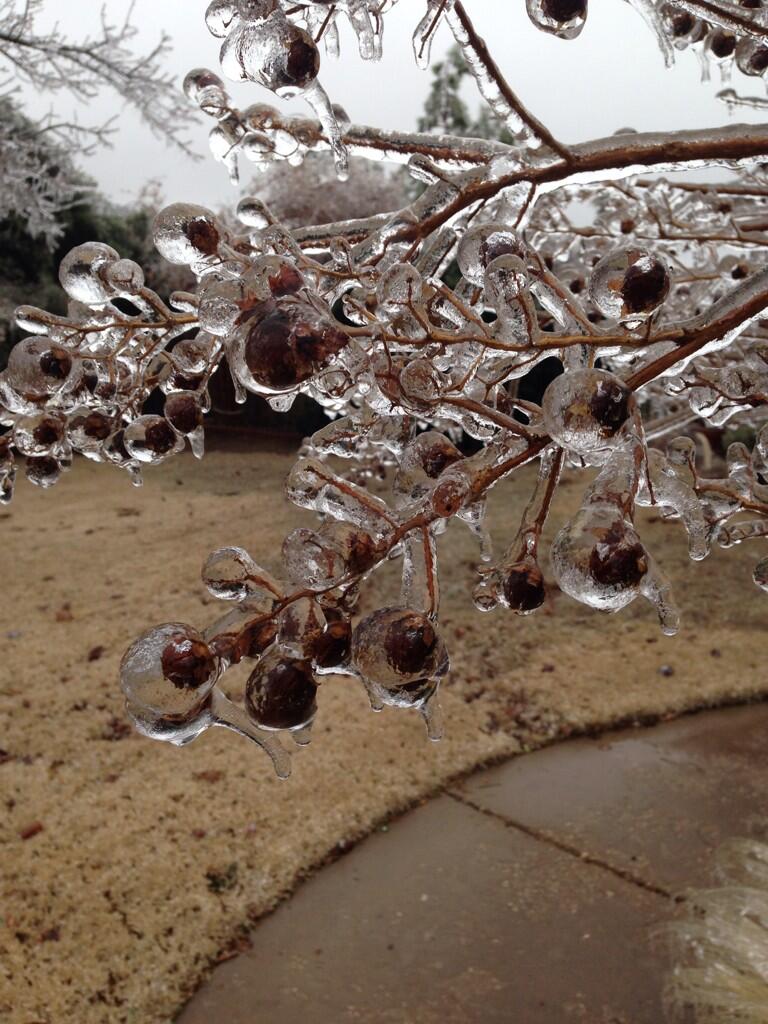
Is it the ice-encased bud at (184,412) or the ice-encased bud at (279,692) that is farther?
the ice-encased bud at (184,412)

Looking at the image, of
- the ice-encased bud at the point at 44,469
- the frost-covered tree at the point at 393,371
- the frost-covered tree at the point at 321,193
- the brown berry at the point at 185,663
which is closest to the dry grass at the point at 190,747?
the ice-encased bud at the point at 44,469

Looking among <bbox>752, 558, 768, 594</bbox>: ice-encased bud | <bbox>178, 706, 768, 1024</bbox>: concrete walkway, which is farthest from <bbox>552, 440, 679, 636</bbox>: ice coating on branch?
<bbox>178, 706, 768, 1024</bbox>: concrete walkway

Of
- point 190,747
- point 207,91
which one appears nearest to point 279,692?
point 207,91

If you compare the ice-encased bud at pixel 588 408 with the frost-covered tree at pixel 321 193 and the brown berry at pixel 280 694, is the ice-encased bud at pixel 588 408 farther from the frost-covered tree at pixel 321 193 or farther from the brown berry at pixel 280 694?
the frost-covered tree at pixel 321 193

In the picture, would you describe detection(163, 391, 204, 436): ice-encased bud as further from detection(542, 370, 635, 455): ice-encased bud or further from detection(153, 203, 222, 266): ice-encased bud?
detection(542, 370, 635, 455): ice-encased bud

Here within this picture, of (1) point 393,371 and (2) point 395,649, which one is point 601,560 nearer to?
(2) point 395,649

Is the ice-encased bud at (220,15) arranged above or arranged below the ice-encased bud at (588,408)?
above
